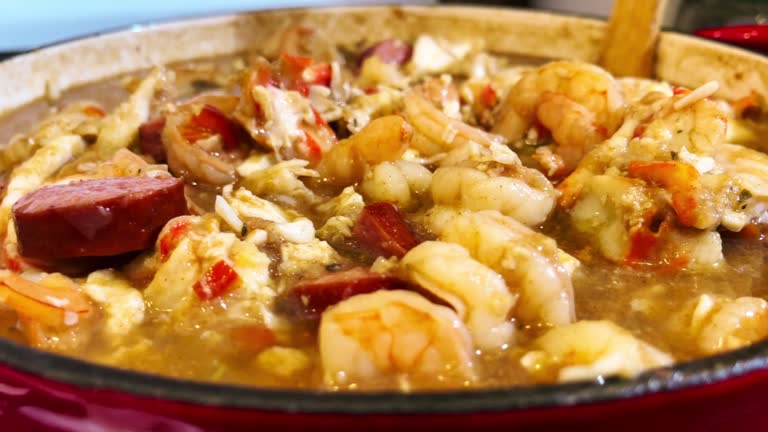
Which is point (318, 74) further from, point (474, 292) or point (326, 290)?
point (474, 292)

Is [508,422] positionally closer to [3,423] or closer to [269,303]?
[269,303]

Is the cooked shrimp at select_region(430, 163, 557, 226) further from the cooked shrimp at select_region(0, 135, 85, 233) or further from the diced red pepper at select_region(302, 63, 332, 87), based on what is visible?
the cooked shrimp at select_region(0, 135, 85, 233)

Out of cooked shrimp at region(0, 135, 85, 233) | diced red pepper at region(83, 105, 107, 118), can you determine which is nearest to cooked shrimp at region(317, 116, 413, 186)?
cooked shrimp at region(0, 135, 85, 233)

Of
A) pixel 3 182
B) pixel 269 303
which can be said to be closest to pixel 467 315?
pixel 269 303

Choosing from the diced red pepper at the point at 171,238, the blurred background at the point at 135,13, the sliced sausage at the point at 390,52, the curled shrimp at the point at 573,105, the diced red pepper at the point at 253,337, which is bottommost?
the blurred background at the point at 135,13

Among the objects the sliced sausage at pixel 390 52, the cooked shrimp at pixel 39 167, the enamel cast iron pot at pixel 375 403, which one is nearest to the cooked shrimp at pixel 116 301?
the enamel cast iron pot at pixel 375 403

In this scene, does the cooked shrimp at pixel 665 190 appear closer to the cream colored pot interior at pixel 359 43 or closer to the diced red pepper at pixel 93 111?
the cream colored pot interior at pixel 359 43
